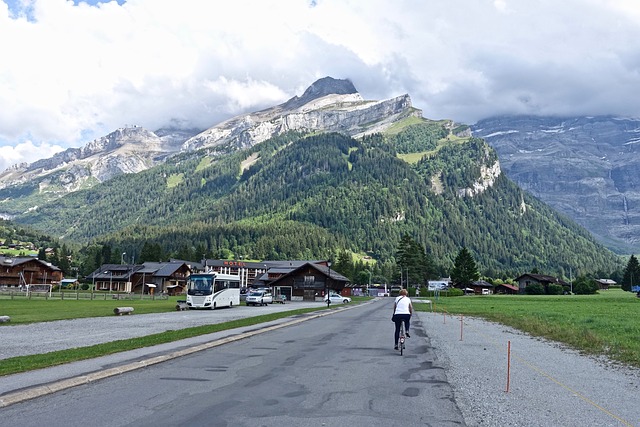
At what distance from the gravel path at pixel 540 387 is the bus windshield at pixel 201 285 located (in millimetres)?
38683

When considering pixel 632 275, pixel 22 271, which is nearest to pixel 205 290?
pixel 22 271

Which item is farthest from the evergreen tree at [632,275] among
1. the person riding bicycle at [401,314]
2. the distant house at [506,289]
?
the person riding bicycle at [401,314]

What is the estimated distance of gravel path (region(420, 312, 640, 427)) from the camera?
1008 centimetres

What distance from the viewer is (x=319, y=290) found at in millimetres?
112938

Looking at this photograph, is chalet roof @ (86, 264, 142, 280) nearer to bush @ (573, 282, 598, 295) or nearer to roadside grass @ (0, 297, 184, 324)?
roadside grass @ (0, 297, 184, 324)

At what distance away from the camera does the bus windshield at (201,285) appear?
2228 inches

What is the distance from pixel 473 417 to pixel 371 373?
16.9ft

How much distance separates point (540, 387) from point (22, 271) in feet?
468

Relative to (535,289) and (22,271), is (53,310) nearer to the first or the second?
(22,271)

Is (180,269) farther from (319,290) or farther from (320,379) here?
(320,379)

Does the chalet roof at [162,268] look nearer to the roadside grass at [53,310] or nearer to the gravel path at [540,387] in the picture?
the roadside grass at [53,310]

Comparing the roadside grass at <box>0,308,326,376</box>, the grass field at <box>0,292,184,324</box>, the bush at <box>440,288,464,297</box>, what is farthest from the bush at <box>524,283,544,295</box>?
the roadside grass at <box>0,308,326,376</box>

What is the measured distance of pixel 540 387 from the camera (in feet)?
43.4

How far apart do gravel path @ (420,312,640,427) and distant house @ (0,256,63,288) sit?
434ft
